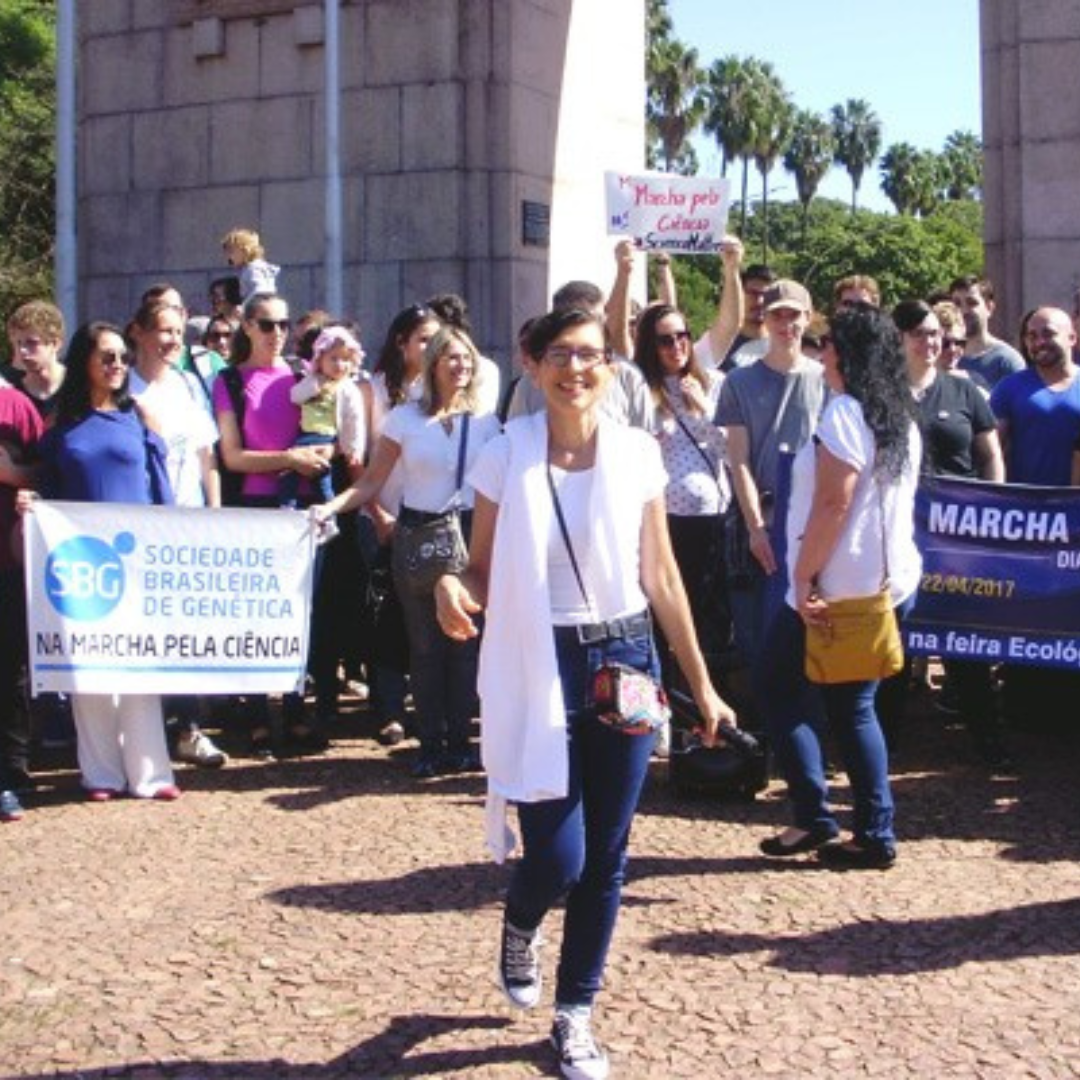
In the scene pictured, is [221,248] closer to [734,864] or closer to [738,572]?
[738,572]

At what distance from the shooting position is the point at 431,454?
786cm

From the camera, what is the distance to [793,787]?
6.56m

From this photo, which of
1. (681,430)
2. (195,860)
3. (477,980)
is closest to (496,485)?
(477,980)

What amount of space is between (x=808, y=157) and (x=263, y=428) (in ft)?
335

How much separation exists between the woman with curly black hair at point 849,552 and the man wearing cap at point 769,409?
1.03m

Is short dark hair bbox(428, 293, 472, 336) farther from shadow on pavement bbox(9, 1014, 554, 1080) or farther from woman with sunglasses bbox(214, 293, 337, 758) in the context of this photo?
shadow on pavement bbox(9, 1014, 554, 1080)

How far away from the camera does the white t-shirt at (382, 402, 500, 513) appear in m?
Result: 7.86

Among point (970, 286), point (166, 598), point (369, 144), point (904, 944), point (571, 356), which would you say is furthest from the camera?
point (369, 144)

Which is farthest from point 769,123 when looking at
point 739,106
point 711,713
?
point 711,713

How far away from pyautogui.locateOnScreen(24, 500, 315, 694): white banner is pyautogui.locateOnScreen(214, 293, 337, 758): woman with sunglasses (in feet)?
1.52

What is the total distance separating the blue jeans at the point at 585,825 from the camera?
14.9ft

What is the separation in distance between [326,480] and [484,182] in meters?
5.24

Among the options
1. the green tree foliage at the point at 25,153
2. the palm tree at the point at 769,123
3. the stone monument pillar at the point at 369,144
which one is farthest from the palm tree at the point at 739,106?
the stone monument pillar at the point at 369,144

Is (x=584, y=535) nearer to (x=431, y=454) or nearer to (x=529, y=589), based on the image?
(x=529, y=589)
